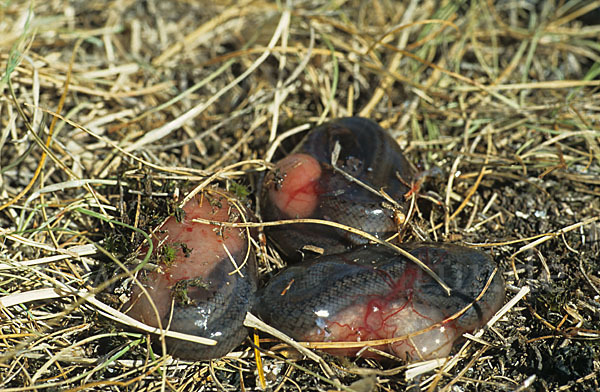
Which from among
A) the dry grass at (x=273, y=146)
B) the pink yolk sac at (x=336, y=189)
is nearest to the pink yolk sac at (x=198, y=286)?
the dry grass at (x=273, y=146)

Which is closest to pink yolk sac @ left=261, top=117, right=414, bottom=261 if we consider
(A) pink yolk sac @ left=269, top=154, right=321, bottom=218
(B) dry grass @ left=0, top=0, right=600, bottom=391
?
(A) pink yolk sac @ left=269, top=154, right=321, bottom=218

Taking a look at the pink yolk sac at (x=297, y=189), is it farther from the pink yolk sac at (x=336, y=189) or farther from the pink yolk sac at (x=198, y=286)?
the pink yolk sac at (x=198, y=286)

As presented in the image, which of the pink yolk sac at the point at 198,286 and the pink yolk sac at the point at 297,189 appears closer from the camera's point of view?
the pink yolk sac at the point at 198,286

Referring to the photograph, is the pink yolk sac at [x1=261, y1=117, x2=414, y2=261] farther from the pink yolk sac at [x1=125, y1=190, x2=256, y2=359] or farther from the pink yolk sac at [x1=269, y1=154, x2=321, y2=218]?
the pink yolk sac at [x1=125, y1=190, x2=256, y2=359]

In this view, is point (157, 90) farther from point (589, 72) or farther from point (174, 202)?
point (589, 72)

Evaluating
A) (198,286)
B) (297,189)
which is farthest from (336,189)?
(198,286)

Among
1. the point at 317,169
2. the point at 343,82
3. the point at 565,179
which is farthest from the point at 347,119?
the point at 565,179
